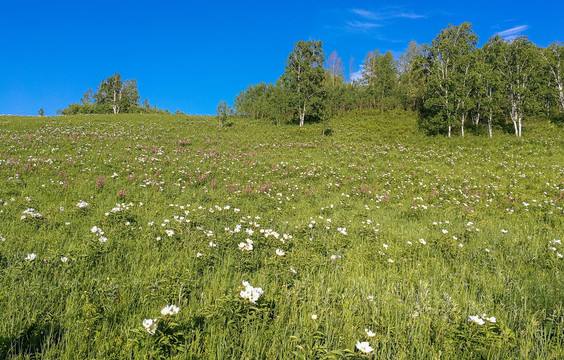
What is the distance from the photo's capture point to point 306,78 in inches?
1479

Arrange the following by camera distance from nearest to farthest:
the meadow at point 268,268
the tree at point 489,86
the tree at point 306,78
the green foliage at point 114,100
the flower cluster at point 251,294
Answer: the meadow at point 268,268, the flower cluster at point 251,294, the tree at point 489,86, the tree at point 306,78, the green foliage at point 114,100

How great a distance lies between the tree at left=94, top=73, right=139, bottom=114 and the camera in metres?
84.4

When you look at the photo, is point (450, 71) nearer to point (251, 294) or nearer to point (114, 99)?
point (251, 294)

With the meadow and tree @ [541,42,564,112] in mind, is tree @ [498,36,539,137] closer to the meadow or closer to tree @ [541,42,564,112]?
tree @ [541,42,564,112]

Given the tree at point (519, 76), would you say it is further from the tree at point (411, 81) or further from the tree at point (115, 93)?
the tree at point (115, 93)

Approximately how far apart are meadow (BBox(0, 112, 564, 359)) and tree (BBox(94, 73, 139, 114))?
87.4 m

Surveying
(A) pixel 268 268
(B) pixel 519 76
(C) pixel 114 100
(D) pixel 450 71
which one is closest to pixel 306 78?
(D) pixel 450 71

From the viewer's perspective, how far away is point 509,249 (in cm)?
603

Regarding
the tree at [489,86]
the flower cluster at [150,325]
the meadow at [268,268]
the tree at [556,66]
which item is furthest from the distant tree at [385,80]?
the flower cluster at [150,325]

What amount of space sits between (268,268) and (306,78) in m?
37.8

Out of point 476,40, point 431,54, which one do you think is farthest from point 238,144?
point 476,40

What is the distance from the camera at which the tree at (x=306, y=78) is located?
3772 centimetres

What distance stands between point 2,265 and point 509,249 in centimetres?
1024

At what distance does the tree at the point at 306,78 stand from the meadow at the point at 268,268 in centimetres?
2720
